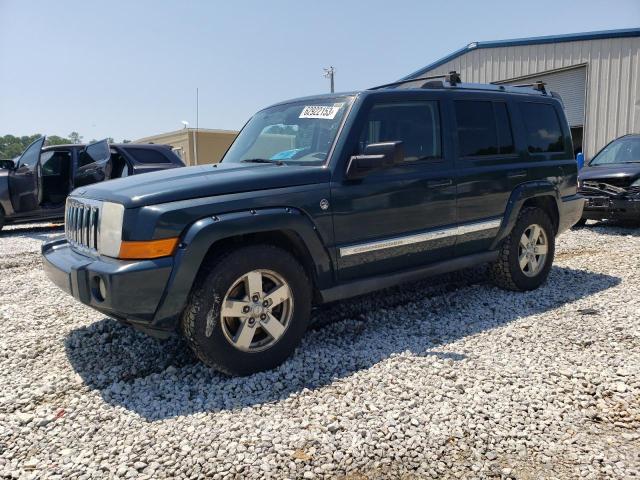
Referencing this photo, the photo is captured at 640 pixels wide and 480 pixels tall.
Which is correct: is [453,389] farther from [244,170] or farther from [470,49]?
[470,49]

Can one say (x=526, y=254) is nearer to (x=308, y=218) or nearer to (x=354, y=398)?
(x=308, y=218)

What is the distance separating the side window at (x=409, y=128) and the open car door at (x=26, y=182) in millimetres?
7937

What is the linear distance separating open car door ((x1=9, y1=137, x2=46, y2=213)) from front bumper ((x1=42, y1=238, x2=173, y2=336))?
7.54 m

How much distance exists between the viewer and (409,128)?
4.25 meters

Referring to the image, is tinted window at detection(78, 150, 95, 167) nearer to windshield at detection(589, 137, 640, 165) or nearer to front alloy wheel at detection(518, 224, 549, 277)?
front alloy wheel at detection(518, 224, 549, 277)

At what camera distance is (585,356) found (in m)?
3.65

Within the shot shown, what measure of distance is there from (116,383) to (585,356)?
3208mm

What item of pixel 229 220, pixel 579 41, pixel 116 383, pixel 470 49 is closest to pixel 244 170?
pixel 229 220

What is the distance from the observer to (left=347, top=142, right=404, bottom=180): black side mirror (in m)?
3.58

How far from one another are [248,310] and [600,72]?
1463cm

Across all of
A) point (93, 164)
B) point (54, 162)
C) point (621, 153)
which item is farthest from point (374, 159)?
point (54, 162)

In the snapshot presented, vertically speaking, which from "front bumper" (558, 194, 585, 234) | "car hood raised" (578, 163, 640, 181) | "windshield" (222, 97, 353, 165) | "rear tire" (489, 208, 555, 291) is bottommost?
"rear tire" (489, 208, 555, 291)

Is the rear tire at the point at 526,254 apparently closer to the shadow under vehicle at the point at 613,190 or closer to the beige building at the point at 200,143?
the shadow under vehicle at the point at 613,190

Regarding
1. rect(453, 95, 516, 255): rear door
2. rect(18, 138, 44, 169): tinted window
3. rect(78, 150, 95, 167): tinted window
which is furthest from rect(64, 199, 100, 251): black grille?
rect(18, 138, 44, 169): tinted window
